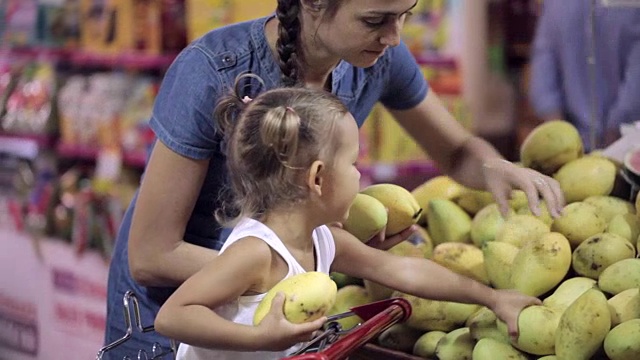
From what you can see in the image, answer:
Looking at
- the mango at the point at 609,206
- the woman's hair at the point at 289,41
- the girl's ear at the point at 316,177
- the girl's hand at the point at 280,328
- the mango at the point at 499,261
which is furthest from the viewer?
the mango at the point at 609,206

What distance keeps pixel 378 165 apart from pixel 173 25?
105 centimetres

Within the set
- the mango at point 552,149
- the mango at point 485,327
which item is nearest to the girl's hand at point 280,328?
the mango at point 485,327

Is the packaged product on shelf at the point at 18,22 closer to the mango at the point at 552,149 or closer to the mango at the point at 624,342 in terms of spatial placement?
the mango at the point at 552,149

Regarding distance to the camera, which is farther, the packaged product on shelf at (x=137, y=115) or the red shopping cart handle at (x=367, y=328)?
the packaged product on shelf at (x=137, y=115)

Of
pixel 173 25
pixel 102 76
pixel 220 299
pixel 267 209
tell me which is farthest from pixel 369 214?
pixel 102 76

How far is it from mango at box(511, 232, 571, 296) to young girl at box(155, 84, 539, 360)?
36cm

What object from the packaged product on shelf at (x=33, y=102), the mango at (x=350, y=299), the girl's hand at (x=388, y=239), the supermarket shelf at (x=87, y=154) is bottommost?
the supermarket shelf at (x=87, y=154)

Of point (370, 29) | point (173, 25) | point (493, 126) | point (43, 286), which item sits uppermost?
point (370, 29)

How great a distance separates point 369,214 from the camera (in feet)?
5.56

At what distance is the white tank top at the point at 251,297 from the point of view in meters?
1.35

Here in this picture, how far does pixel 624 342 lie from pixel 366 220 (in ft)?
1.59

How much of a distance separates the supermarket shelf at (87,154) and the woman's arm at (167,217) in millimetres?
2644

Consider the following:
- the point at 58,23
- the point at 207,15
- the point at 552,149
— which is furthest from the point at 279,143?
the point at 58,23

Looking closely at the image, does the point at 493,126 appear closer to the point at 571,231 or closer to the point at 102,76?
the point at 102,76
